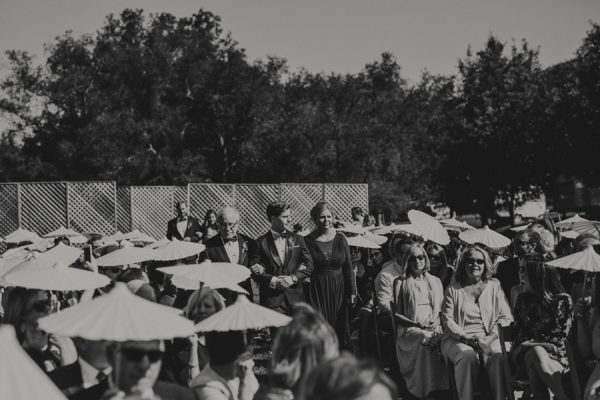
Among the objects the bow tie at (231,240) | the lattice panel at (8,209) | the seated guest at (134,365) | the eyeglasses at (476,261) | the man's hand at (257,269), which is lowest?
the seated guest at (134,365)

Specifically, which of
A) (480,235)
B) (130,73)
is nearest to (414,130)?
(130,73)

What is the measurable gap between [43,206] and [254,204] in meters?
5.81

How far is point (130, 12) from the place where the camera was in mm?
43500

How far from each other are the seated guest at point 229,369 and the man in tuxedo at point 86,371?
48cm

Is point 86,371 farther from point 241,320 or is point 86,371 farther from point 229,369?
point 241,320

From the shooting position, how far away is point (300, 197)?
64.5ft

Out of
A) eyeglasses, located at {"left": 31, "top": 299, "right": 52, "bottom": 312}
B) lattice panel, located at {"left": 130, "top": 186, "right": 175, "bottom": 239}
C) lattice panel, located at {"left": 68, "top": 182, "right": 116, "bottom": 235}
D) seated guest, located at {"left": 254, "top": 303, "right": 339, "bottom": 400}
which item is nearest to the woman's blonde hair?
Answer: seated guest, located at {"left": 254, "top": 303, "right": 339, "bottom": 400}

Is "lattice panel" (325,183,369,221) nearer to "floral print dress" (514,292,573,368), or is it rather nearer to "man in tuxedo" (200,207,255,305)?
"man in tuxedo" (200,207,255,305)

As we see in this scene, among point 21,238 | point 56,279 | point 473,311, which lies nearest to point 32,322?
point 56,279

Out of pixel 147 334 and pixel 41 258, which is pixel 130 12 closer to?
pixel 41 258

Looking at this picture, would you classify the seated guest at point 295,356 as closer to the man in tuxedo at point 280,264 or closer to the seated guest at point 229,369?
the seated guest at point 229,369

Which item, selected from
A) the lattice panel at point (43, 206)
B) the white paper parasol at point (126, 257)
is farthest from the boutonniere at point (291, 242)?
the lattice panel at point (43, 206)

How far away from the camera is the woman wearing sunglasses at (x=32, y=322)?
432cm

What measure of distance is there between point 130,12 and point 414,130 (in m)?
19.4
